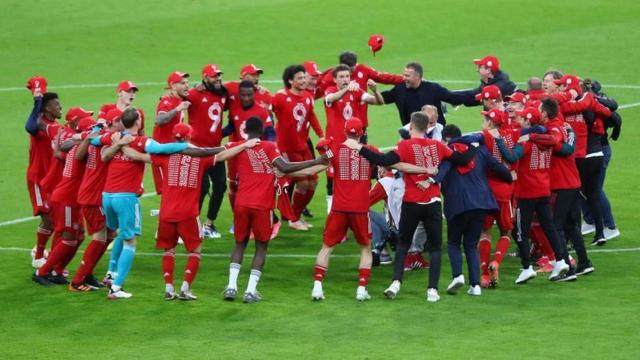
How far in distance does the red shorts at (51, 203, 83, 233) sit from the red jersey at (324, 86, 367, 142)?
442 centimetres

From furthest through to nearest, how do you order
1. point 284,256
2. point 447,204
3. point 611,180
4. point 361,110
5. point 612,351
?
point 611,180 < point 361,110 < point 284,256 < point 447,204 < point 612,351

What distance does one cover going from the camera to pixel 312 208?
71.6ft

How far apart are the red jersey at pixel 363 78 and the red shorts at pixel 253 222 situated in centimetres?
414

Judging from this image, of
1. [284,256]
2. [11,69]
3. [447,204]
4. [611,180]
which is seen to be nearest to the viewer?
[447,204]

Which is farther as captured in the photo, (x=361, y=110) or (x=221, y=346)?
(x=361, y=110)

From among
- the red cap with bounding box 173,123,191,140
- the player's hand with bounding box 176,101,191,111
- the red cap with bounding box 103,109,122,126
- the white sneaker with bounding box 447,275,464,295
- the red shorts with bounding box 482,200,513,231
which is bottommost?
the white sneaker with bounding box 447,275,464,295

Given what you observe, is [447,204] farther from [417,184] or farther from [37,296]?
[37,296]

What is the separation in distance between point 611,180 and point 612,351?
31.1ft

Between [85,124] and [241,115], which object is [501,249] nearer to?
[241,115]

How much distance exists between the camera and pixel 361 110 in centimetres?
2006

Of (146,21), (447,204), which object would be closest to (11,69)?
(146,21)

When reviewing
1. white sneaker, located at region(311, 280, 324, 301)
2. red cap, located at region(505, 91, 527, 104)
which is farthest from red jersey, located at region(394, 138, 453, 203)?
red cap, located at region(505, 91, 527, 104)

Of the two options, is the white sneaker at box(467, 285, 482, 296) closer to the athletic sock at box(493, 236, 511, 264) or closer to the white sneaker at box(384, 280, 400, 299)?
the athletic sock at box(493, 236, 511, 264)

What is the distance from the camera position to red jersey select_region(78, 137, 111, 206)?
1641cm
